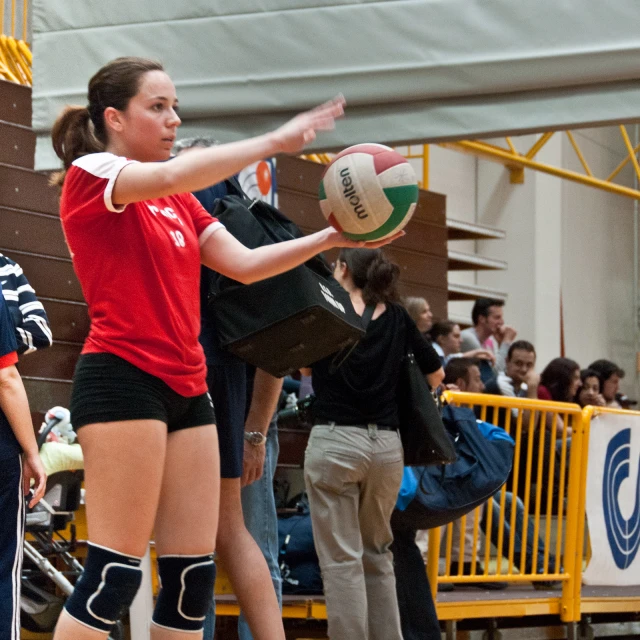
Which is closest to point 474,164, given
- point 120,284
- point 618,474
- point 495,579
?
point 618,474

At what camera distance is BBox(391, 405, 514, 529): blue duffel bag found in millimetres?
5477

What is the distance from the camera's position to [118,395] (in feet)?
9.61

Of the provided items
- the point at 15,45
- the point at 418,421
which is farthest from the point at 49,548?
the point at 15,45

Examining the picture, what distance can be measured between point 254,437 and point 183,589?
1037 millimetres

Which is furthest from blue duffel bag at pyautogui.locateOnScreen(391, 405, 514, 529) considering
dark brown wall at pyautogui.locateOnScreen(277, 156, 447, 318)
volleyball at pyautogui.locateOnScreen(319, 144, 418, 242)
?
dark brown wall at pyautogui.locateOnScreen(277, 156, 447, 318)

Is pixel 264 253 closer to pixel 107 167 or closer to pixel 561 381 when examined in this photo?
pixel 107 167

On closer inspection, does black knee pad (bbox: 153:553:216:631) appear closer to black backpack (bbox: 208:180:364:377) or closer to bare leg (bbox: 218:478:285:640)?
bare leg (bbox: 218:478:285:640)

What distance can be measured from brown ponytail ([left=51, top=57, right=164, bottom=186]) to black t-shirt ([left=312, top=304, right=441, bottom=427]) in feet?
6.62

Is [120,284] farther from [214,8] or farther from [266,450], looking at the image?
[214,8]

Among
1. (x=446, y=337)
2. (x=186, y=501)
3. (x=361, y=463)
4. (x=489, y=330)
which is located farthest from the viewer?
(x=489, y=330)

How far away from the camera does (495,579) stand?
6.36 m

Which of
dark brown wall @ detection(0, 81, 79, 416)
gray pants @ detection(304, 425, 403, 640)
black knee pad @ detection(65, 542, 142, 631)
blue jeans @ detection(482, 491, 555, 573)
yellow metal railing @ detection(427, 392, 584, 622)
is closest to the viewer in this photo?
black knee pad @ detection(65, 542, 142, 631)

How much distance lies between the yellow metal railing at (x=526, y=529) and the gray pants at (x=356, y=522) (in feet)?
3.05

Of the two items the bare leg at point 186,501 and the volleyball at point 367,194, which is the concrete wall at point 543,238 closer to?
the volleyball at point 367,194
